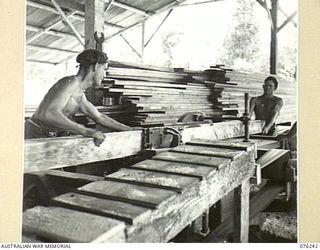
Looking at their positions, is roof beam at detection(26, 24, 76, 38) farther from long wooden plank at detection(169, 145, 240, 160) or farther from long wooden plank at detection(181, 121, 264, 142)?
long wooden plank at detection(169, 145, 240, 160)

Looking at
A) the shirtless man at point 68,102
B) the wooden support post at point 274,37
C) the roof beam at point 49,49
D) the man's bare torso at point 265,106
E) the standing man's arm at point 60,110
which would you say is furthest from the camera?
the roof beam at point 49,49

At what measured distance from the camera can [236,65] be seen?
6410 mm

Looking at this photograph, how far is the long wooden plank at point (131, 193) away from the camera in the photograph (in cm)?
95

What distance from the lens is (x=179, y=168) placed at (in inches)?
47.3

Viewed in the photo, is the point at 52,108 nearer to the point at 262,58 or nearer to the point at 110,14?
the point at 110,14

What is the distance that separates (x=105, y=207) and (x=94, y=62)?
3.50 ft

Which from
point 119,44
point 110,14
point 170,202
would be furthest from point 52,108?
point 119,44

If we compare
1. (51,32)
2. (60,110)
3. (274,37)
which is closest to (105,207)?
(60,110)

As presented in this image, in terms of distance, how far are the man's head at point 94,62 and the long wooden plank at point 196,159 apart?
0.70 metres

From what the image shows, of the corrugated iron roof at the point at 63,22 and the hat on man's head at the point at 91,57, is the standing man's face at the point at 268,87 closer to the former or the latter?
the hat on man's head at the point at 91,57

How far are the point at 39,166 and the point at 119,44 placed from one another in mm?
4756

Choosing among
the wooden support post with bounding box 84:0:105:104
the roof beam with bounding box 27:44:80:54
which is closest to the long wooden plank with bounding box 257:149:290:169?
the wooden support post with bounding box 84:0:105:104

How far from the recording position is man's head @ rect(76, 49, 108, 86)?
1.81 m

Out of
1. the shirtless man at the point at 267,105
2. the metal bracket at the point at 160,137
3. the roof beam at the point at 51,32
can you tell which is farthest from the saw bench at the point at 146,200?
the roof beam at the point at 51,32
